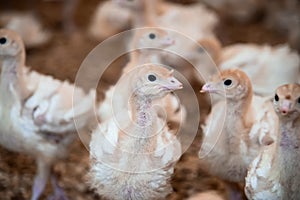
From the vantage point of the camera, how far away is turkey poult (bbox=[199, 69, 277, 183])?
2125mm

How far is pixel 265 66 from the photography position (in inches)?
108

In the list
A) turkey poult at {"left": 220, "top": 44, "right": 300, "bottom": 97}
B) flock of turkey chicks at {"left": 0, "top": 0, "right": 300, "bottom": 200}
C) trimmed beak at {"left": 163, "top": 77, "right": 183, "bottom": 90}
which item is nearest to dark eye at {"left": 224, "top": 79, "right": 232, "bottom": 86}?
flock of turkey chicks at {"left": 0, "top": 0, "right": 300, "bottom": 200}

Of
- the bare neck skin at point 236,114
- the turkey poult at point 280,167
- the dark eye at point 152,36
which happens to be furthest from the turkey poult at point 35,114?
the turkey poult at point 280,167

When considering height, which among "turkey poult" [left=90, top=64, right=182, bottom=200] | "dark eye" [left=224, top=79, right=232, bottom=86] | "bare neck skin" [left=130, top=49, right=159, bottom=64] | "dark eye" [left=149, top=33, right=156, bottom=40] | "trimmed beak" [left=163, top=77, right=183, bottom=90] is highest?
"dark eye" [left=149, top=33, right=156, bottom=40]

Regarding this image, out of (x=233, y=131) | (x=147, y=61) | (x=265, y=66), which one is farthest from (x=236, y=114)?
(x=265, y=66)

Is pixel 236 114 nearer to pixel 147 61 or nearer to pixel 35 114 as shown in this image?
pixel 147 61

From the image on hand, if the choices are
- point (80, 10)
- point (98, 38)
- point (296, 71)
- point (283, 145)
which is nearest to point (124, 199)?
point (283, 145)

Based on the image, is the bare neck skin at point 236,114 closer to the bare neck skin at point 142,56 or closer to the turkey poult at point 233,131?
the turkey poult at point 233,131

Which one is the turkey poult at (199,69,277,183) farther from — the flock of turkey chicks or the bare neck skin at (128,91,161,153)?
the bare neck skin at (128,91,161,153)

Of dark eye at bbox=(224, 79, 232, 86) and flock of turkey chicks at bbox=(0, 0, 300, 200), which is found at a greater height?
dark eye at bbox=(224, 79, 232, 86)

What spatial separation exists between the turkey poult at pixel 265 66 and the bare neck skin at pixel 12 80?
2.80 ft

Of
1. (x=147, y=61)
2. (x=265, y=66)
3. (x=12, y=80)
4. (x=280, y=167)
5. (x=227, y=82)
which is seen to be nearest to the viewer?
(x=280, y=167)

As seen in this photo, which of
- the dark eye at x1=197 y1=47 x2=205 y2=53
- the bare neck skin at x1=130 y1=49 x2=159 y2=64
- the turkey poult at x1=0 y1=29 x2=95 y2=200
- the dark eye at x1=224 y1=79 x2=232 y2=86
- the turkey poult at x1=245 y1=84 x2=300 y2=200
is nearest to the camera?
the turkey poult at x1=245 y1=84 x2=300 y2=200

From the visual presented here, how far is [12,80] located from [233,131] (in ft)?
2.45
